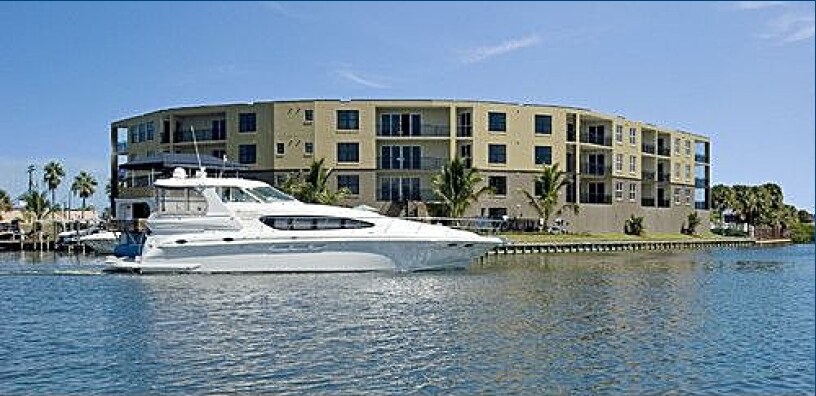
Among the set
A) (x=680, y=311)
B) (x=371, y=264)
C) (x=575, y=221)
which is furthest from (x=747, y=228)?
(x=680, y=311)

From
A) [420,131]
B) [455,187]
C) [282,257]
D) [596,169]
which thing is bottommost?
[282,257]

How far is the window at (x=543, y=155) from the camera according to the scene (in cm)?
7588

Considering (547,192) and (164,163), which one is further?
(547,192)

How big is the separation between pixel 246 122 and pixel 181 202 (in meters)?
33.5

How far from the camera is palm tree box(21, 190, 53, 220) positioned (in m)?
87.2

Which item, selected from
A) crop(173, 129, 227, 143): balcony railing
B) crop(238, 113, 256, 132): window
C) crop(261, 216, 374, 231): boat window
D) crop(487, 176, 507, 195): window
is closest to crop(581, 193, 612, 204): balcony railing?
crop(487, 176, 507, 195): window

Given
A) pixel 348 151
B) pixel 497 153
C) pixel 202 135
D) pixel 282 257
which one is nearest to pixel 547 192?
pixel 497 153

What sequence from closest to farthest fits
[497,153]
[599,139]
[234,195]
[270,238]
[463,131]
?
[270,238] < [234,195] < [463,131] < [497,153] < [599,139]

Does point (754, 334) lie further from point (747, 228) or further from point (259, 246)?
point (747, 228)

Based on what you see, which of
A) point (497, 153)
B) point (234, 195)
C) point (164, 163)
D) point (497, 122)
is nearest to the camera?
point (234, 195)

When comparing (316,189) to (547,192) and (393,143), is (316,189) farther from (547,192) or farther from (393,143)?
(547,192)

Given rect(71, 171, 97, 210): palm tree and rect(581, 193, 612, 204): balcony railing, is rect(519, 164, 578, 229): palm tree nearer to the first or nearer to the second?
rect(581, 193, 612, 204): balcony railing

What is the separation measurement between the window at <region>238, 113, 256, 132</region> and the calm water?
3831cm

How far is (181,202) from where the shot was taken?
4019cm
